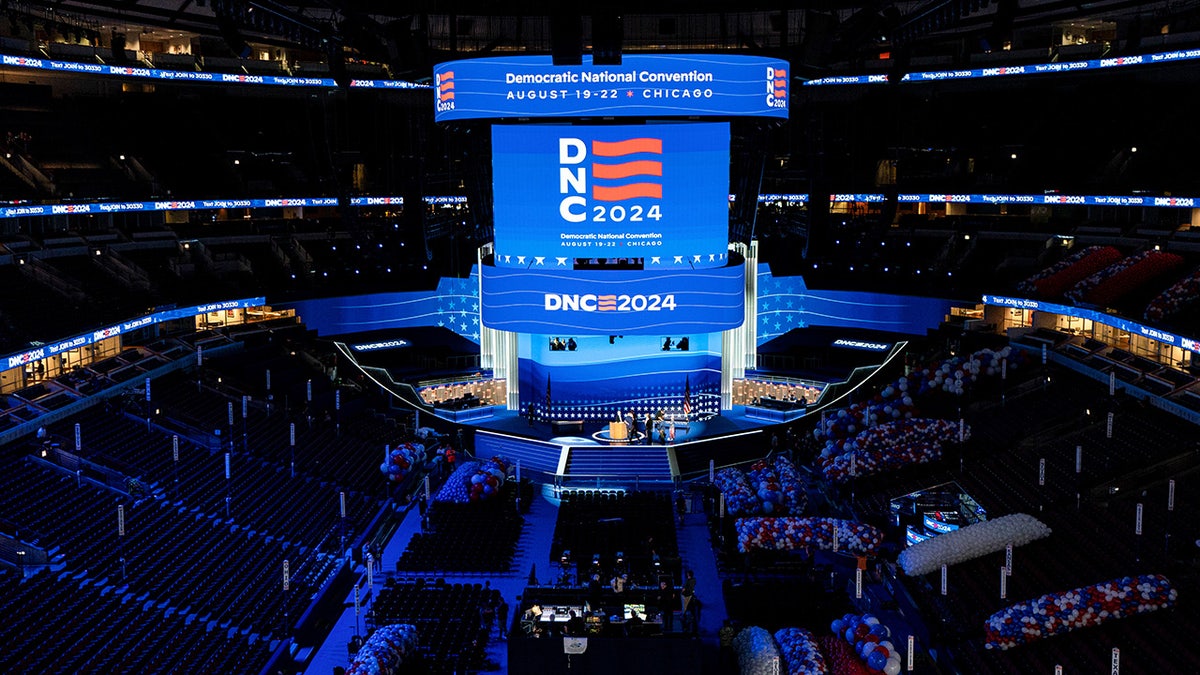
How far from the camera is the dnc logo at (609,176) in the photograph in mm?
37656

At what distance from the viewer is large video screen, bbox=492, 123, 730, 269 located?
124ft

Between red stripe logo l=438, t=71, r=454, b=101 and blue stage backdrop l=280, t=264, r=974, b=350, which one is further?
blue stage backdrop l=280, t=264, r=974, b=350

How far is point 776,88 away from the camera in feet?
126

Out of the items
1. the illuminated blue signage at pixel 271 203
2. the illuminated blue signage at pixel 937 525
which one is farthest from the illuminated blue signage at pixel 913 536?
the illuminated blue signage at pixel 271 203

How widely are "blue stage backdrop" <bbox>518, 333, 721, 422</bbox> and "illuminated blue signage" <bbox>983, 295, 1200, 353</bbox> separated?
10.7 m

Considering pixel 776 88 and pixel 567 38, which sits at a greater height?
pixel 567 38

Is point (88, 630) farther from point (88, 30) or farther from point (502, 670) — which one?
point (88, 30)

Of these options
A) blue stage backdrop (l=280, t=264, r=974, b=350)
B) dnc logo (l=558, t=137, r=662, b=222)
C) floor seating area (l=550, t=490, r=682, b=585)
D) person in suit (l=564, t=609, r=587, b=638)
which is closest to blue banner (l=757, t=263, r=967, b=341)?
blue stage backdrop (l=280, t=264, r=974, b=350)

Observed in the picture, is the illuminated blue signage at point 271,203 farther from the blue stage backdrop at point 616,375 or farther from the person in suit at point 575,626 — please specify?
the person in suit at point 575,626

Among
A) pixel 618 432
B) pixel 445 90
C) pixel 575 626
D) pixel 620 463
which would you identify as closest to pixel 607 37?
pixel 445 90

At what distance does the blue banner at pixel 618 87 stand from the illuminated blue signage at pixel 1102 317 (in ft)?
40.0

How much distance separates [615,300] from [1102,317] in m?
15.5

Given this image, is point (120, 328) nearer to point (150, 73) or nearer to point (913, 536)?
point (150, 73)

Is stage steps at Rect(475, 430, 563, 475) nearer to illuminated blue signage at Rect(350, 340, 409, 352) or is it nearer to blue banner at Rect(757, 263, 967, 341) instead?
illuminated blue signage at Rect(350, 340, 409, 352)
